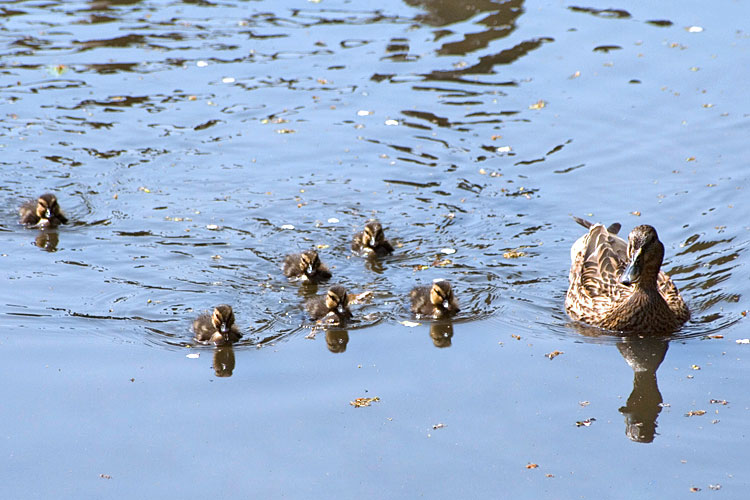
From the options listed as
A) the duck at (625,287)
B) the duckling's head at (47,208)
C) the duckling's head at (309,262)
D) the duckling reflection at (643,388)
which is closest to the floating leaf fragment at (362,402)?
the duckling reflection at (643,388)

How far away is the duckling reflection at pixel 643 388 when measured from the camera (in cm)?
654

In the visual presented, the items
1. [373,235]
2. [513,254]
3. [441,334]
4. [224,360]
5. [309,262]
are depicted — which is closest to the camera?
[224,360]

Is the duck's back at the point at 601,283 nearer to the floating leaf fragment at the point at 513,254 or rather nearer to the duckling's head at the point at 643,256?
the duckling's head at the point at 643,256

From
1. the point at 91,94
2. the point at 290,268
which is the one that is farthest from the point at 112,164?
the point at 290,268

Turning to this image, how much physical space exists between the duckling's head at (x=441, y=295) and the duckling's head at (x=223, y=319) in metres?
1.45

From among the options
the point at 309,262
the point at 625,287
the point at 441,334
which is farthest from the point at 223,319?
the point at 625,287

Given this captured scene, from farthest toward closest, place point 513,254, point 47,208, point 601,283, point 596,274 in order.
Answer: point 47,208 < point 513,254 < point 596,274 < point 601,283

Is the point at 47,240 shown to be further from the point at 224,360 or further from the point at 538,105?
the point at 538,105

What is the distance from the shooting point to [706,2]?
14773 millimetres

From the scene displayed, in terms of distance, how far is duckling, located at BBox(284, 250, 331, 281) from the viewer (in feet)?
29.1

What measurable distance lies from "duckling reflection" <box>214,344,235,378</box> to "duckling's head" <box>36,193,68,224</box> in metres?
2.90

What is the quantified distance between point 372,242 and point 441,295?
1238 millimetres

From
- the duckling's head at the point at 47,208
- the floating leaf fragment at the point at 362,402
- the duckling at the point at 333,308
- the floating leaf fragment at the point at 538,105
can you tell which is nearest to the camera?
the floating leaf fragment at the point at 362,402

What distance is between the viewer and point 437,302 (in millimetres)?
8203
